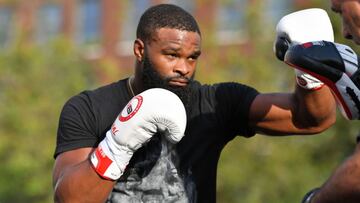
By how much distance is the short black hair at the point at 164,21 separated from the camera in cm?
531

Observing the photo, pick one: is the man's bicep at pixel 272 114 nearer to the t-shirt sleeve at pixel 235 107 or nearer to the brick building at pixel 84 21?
the t-shirt sleeve at pixel 235 107

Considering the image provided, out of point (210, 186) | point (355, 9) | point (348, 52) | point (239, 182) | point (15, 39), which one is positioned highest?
point (355, 9)

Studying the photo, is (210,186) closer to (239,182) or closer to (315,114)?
(315,114)

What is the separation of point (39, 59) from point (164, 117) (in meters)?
14.8

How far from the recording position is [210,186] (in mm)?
5301

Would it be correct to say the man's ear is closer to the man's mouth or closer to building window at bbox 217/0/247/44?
the man's mouth

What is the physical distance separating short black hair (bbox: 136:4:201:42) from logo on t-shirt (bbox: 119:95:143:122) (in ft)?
1.86

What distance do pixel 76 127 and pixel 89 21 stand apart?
90.0ft

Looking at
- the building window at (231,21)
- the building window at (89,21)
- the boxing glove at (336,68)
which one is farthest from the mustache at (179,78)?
the building window at (89,21)

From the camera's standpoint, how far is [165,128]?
483 centimetres

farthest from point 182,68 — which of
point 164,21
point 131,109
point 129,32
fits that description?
point 129,32

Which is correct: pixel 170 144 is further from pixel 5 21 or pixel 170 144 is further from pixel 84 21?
pixel 84 21

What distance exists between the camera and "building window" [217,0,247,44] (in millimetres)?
19517

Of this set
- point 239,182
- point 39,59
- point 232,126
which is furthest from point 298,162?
point 232,126
